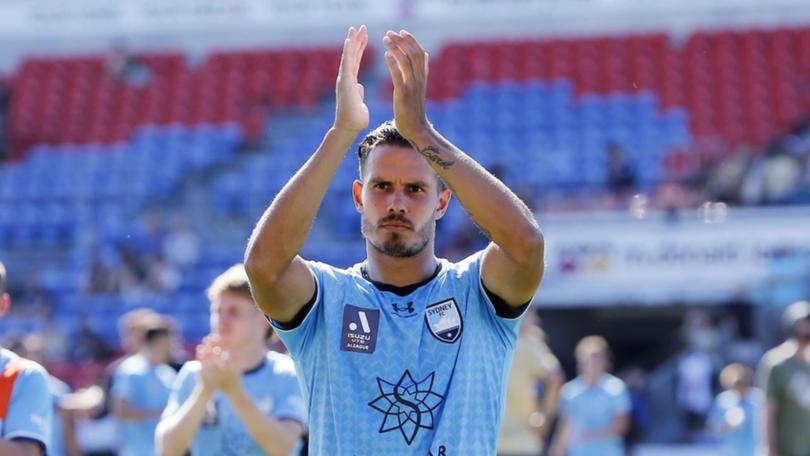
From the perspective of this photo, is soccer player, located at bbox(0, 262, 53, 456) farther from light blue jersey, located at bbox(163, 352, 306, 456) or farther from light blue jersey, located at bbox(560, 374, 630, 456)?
light blue jersey, located at bbox(560, 374, 630, 456)

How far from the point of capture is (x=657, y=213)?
702 inches

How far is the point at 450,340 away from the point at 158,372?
5.65 meters

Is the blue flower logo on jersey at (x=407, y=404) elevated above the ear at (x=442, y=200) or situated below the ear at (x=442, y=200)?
below

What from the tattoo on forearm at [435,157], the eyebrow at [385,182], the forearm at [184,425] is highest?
the tattoo on forearm at [435,157]

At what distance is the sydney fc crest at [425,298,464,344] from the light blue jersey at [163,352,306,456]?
1860 millimetres

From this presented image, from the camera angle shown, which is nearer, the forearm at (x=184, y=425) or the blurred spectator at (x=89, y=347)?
the forearm at (x=184, y=425)

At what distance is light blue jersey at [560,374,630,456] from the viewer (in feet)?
38.7

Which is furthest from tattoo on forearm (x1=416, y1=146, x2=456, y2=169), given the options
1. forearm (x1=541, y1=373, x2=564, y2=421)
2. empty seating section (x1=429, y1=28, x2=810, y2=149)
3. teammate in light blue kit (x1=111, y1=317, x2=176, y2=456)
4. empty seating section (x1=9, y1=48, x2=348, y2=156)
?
empty seating section (x1=9, y1=48, x2=348, y2=156)

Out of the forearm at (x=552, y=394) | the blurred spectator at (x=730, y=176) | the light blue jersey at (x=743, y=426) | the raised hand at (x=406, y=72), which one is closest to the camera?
the raised hand at (x=406, y=72)

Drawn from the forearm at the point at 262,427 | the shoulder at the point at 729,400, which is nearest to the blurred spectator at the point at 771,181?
the shoulder at the point at 729,400

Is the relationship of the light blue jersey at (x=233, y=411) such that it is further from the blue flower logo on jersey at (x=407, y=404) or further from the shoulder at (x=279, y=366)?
the blue flower logo on jersey at (x=407, y=404)

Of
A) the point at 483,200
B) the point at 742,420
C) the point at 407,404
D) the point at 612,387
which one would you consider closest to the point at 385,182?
the point at 483,200

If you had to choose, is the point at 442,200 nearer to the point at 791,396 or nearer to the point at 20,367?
the point at 20,367

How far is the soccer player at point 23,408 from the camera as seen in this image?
173 inches
